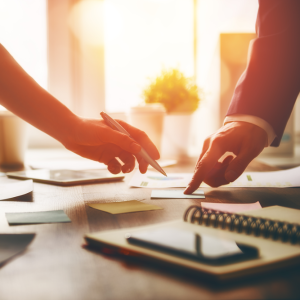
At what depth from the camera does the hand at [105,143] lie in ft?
2.63

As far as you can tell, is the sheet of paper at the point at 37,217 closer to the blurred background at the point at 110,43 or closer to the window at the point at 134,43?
the blurred background at the point at 110,43

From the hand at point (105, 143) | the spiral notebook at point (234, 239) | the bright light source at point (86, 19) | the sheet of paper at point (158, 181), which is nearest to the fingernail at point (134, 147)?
the hand at point (105, 143)

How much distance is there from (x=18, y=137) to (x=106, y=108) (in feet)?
2.45

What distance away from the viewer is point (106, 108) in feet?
6.43

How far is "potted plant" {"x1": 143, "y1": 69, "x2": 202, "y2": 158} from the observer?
1531mm

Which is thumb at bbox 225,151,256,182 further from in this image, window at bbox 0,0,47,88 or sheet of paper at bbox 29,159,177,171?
window at bbox 0,0,47,88

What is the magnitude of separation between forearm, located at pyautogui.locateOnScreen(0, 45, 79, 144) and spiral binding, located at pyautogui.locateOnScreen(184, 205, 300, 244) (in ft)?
1.80

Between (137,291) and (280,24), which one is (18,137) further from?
(137,291)

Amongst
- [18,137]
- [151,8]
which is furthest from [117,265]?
[151,8]

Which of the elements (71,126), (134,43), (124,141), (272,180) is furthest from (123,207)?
(134,43)

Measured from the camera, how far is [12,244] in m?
0.38

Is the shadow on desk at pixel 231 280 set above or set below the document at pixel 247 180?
above

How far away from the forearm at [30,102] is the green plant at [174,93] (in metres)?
0.74

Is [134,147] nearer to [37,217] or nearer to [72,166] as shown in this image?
[37,217]
